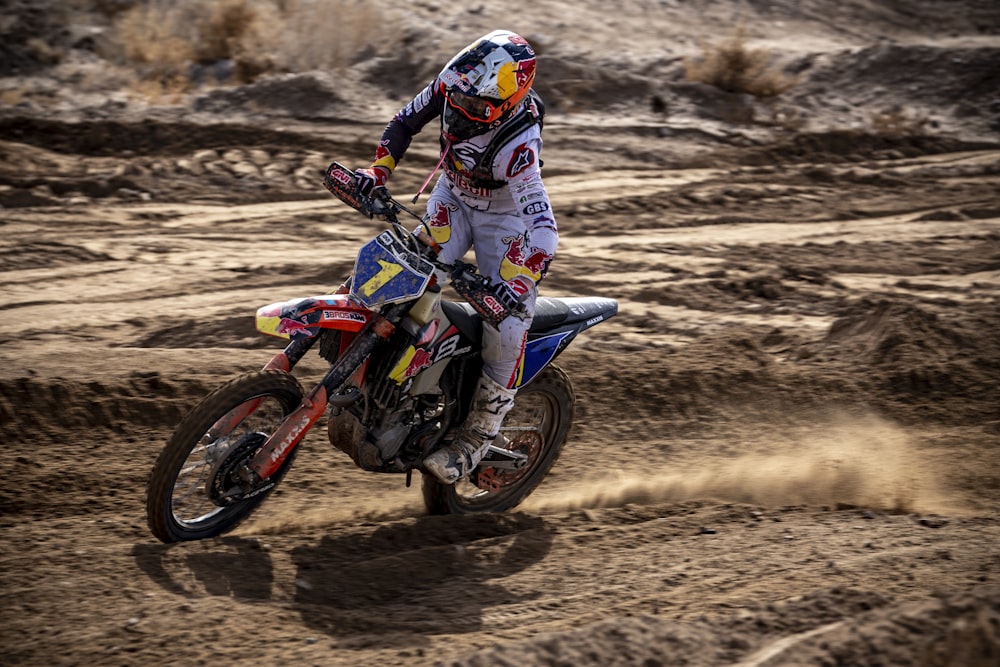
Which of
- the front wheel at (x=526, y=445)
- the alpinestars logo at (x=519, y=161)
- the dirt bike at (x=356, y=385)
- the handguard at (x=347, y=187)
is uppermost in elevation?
the alpinestars logo at (x=519, y=161)

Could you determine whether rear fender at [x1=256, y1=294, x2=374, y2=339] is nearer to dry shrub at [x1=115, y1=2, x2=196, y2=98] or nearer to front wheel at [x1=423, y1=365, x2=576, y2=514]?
front wheel at [x1=423, y1=365, x2=576, y2=514]

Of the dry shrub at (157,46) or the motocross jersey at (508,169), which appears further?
the dry shrub at (157,46)

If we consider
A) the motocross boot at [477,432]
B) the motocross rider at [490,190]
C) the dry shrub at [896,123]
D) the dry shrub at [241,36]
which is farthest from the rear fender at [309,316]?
the dry shrub at [896,123]

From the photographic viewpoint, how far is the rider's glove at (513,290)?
4.52 metres

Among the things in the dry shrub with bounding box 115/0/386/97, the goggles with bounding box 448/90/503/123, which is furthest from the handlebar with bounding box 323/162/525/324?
the dry shrub with bounding box 115/0/386/97

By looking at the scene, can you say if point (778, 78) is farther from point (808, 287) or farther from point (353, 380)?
point (353, 380)

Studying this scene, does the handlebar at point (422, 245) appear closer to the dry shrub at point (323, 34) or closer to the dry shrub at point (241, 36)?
the dry shrub at point (241, 36)

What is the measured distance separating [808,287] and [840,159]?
409 cm

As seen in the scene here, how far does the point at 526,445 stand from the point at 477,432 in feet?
2.24

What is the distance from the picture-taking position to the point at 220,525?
15.5 feet

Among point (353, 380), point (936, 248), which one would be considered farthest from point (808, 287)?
point (353, 380)

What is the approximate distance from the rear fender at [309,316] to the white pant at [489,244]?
647mm

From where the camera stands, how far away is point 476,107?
467 cm

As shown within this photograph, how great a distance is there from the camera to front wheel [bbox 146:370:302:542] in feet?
14.0
